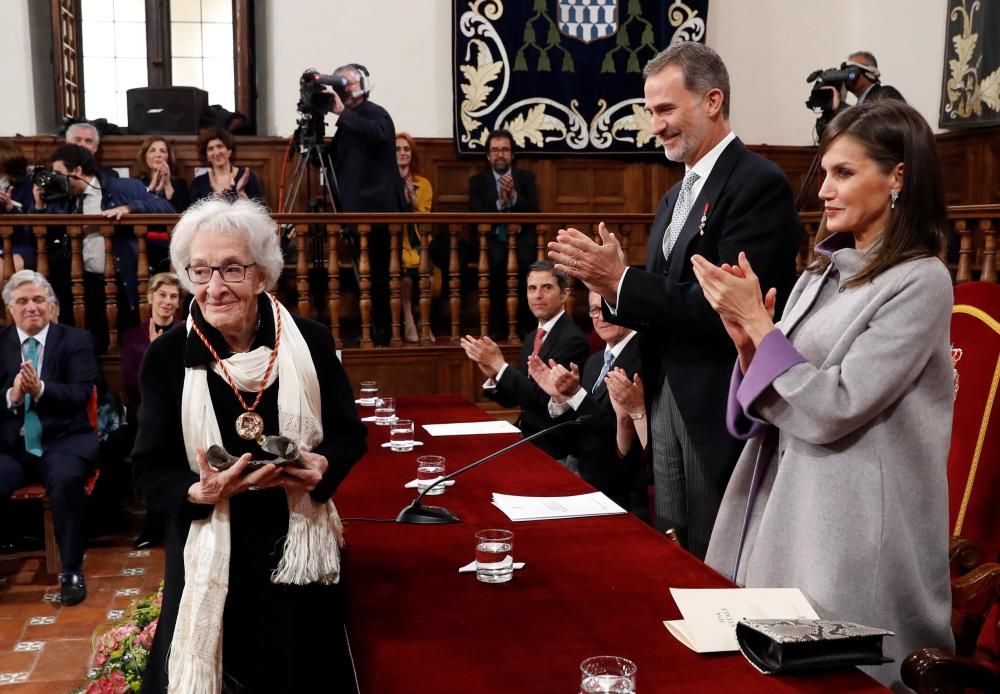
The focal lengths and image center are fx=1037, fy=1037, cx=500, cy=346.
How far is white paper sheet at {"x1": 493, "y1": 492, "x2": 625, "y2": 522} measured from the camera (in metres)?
2.30

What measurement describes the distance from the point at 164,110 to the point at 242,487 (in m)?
6.04

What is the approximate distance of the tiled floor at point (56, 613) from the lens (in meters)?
3.50

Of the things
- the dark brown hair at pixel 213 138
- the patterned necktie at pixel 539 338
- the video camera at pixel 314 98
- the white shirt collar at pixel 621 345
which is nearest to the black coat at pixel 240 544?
the white shirt collar at pixel 621 345

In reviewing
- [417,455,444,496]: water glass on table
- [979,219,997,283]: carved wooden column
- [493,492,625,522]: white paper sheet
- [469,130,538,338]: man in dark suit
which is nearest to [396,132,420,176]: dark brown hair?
[469,130,538,338]: man in dark suit

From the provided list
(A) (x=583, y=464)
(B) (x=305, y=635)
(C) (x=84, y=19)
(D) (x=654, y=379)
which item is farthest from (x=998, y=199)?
(C) (x=84, y=19)

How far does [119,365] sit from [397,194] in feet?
5.92

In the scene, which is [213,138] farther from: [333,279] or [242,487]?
[242,487]

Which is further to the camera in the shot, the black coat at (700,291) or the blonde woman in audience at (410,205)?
the blonde woman in audience at (410,205)

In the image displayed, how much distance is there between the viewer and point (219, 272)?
2023 millimetres

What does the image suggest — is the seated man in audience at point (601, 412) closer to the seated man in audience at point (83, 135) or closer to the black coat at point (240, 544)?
the black coat at point (240, 544)

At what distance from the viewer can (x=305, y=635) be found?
2.05 meters

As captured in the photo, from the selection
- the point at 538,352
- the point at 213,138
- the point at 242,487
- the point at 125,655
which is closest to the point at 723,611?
the point at 242,487

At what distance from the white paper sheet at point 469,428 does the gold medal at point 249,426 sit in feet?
4.32

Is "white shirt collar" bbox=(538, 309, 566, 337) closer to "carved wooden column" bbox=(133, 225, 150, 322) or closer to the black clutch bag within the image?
"carved wooden column" bbox=(133, 225, 150, 322)
